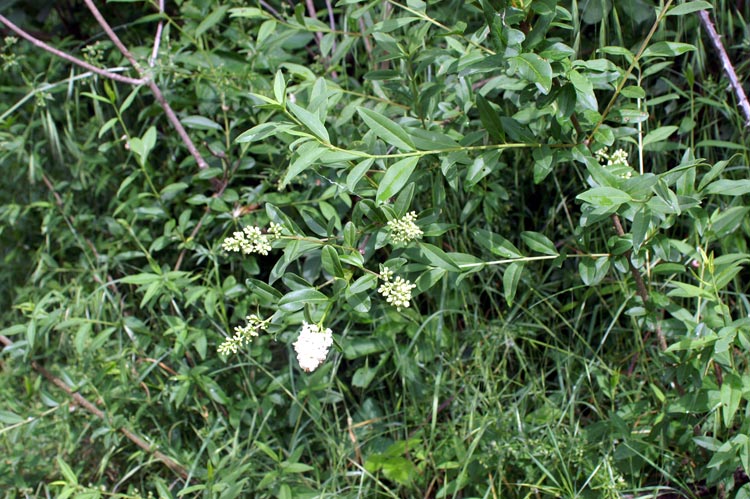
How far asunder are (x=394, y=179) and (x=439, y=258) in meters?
0.19

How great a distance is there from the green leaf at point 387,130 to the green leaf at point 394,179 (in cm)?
3

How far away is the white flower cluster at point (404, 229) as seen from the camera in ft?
4.25

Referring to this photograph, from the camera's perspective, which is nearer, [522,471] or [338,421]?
[522,471]

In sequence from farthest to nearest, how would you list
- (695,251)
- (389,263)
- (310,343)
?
(695,251)
(389,263)
(310,343)

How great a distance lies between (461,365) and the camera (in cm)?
185

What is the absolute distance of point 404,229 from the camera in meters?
1.30

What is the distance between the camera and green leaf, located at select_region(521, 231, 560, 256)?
1451 millimetres

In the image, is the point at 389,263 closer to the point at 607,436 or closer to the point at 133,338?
the point at 607,436

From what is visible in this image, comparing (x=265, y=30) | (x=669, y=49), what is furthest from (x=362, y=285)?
(x=265, y=30)

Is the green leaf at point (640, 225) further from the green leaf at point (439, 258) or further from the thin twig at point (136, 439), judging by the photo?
the thin twig at point (136, 439)

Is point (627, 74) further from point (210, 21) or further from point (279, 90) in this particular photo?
point (210, 21)

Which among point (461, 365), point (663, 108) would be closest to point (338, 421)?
point (461, 365)

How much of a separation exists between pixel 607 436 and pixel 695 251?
0.48m

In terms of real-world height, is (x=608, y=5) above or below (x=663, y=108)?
above
